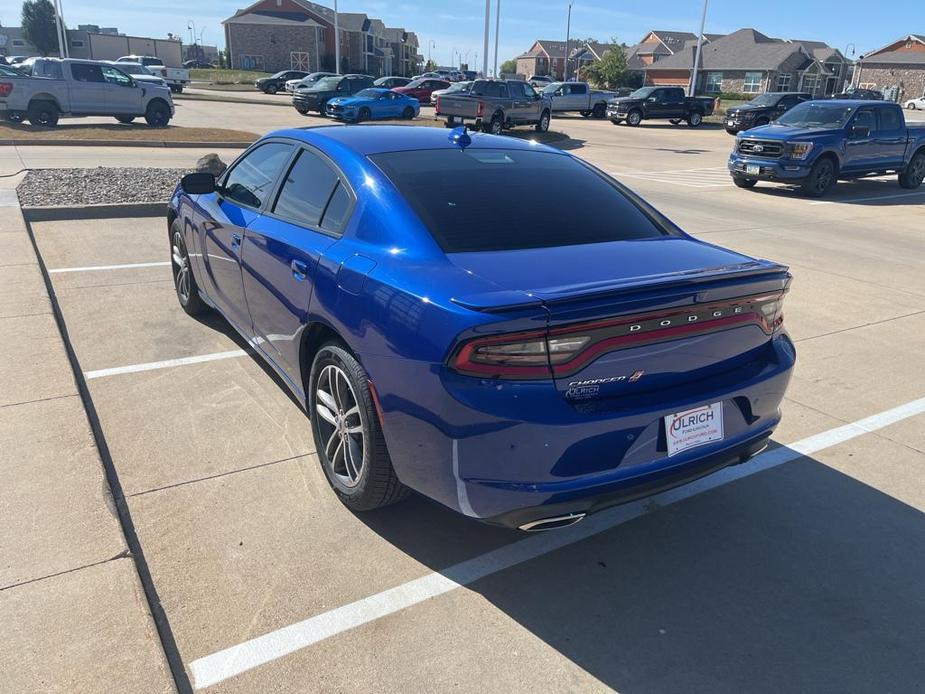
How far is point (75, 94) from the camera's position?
2009 centimetres

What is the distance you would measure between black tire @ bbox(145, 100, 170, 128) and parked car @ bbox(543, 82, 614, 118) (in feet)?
70.3

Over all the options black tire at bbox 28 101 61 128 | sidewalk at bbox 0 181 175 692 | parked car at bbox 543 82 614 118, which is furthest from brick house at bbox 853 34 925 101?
sidewalk at bbox 0 181 175 692

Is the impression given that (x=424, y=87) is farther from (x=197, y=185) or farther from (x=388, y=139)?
(x=388, y=139)

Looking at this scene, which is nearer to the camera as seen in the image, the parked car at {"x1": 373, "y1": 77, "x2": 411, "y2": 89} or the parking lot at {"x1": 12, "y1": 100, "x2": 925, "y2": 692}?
the parking lot at {"x1": 12, "y1": 100, "x2": 925, "y2": 692}

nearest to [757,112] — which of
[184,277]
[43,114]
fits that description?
[43,114]

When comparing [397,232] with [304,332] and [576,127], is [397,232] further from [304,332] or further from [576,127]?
[576,127]

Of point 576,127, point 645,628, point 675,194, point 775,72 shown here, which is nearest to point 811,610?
point 645,628

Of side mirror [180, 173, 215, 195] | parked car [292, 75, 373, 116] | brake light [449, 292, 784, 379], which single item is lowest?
brake light [449, 292, 784, 379]

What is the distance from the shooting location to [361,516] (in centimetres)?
335

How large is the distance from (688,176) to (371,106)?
49.1 ft

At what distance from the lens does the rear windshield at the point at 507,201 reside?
3162 mm

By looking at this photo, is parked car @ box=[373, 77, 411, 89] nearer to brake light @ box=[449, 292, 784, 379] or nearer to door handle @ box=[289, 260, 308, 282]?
door handle @ box=[289, 260, 308, 282]

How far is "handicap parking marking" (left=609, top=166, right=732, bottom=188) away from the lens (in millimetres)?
16641

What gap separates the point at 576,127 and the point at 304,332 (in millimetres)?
Result: 31831
